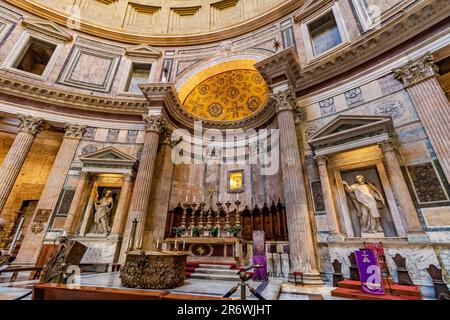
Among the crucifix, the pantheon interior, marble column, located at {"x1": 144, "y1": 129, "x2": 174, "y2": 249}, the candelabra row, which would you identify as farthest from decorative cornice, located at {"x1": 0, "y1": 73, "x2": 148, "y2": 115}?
the candelabra row

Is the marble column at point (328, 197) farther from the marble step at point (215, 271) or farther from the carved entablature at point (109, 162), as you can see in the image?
the carved entablature at point (109, 162)

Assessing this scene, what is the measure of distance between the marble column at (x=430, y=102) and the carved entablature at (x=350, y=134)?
35.4 inches

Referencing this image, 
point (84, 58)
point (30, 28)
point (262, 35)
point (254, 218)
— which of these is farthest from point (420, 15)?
point (30, 28)

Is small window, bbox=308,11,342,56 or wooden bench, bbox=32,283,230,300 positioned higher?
small window, bbox=308,11,342,56

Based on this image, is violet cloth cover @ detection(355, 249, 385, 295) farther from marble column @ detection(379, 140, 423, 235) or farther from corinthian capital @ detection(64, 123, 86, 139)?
corinthian capital @ detection(64, 123, 86, 139)

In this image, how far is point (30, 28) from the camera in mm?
11266

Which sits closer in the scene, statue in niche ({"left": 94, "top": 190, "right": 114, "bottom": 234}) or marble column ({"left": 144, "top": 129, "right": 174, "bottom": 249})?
statue in niche ({"left": 94, "top": 190, "right": 114, "bottom": 234})

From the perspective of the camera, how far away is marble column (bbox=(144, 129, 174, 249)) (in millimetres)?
8766

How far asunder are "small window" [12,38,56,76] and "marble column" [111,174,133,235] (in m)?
8.37

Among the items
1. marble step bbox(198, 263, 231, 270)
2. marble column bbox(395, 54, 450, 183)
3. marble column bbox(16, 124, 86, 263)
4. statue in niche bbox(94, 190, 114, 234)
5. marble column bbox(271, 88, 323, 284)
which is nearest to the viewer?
marble column bbox(395, 54, 450, 183)

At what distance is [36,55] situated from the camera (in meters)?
12.0

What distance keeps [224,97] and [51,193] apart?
10.2 m
